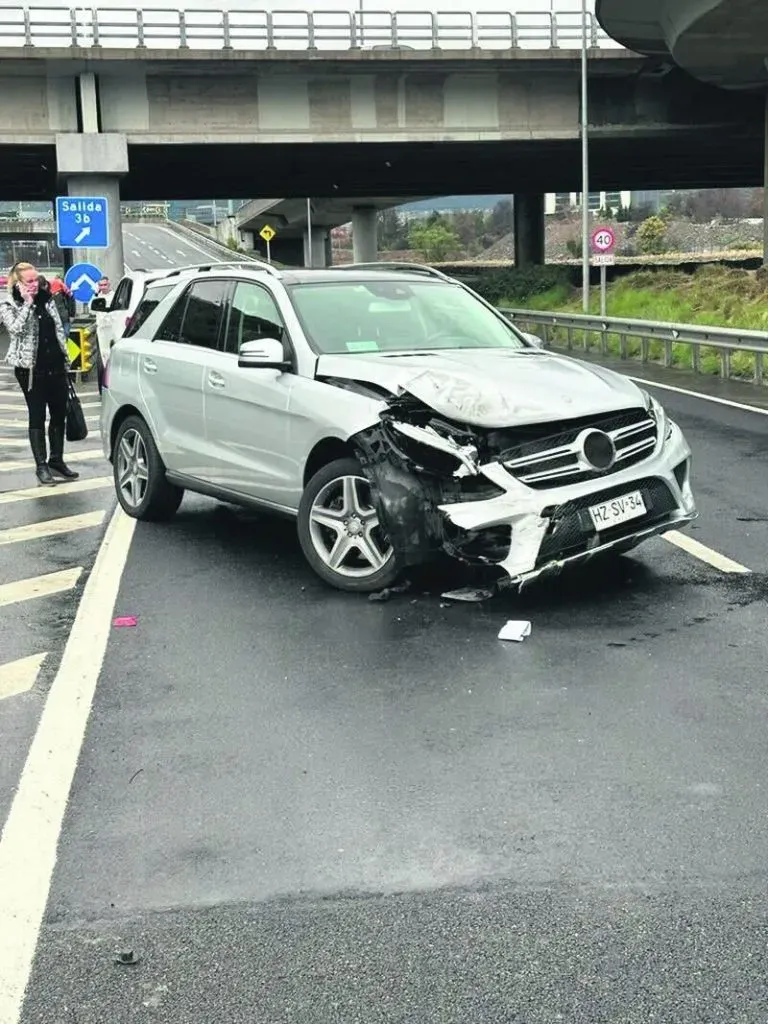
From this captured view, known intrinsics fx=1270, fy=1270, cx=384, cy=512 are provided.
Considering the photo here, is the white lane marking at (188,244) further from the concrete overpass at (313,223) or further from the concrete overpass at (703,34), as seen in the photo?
the concrete overpass at (703,34)

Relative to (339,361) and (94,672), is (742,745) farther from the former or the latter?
(339,361)

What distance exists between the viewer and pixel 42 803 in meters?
4.30

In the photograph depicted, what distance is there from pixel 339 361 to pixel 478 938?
4485 millimetres

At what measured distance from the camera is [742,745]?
15.2 ft

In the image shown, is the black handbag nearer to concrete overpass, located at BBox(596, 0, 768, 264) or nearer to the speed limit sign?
concrete overpass, located at BBox(596, 0, 768, 264)

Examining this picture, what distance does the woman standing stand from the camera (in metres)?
11.1

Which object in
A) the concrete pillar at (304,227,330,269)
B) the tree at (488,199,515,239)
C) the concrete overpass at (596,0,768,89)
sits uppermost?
the tree at (488,199,515,239)

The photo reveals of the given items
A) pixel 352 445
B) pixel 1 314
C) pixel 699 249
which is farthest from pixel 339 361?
pixel 699 249

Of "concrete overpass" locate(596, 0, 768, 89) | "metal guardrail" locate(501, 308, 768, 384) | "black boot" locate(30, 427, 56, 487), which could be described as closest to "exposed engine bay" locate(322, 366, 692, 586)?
"black boot" locate(30, 427, 56, 487)

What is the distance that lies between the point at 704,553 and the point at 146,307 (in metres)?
4.61

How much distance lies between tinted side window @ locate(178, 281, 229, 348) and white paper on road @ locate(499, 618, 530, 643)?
10.9 feet

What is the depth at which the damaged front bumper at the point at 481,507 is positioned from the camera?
6258 mm

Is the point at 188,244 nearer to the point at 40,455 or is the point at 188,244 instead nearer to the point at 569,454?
the point at 40,455

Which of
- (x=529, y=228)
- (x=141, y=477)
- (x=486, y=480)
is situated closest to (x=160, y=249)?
(x=529, y=228)
